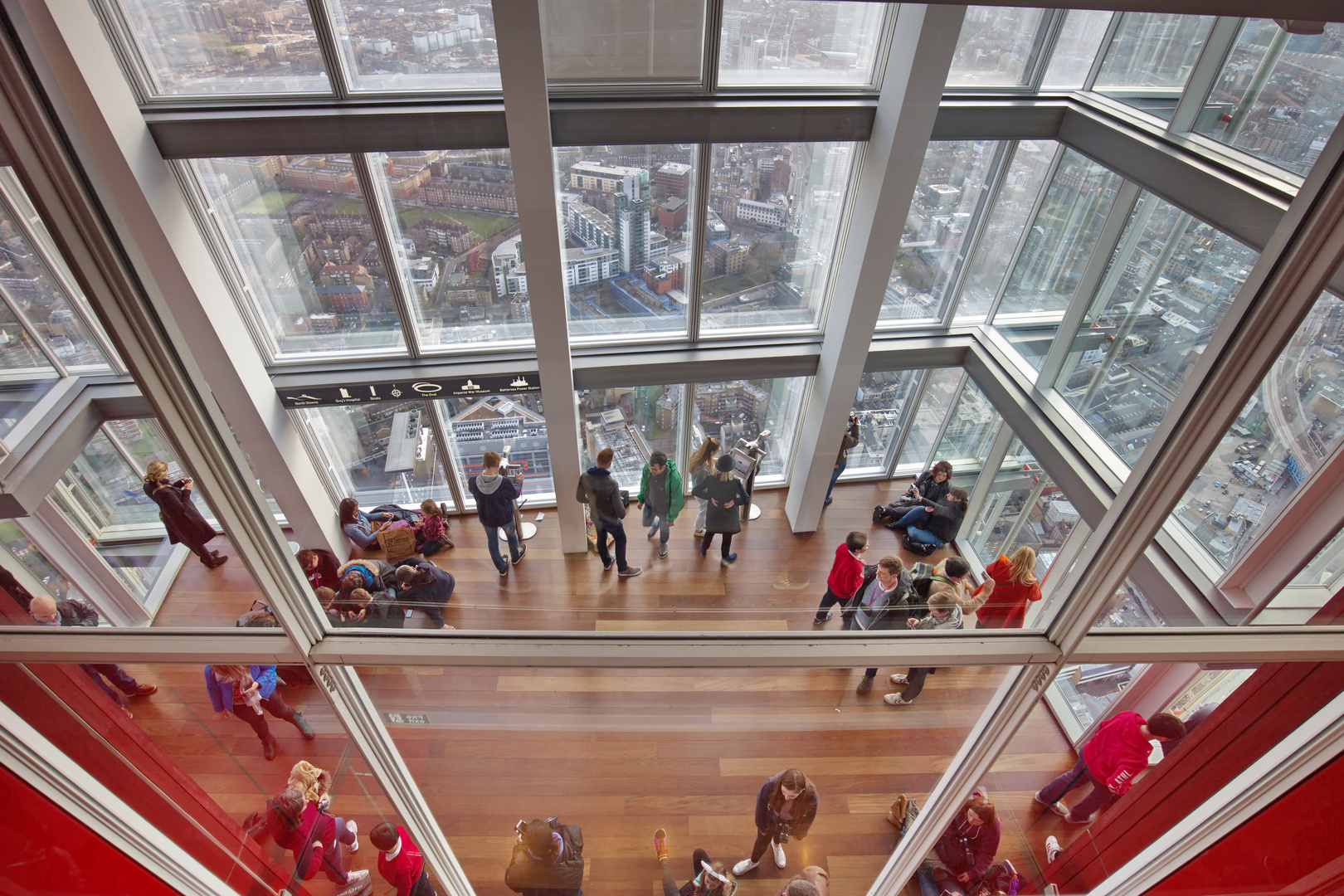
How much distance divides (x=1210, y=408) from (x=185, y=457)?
3.12 m

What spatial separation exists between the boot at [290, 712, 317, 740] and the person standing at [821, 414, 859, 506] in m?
2.84

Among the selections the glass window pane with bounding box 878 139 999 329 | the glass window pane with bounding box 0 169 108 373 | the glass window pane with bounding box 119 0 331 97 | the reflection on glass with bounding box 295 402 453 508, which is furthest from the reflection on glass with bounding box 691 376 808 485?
the glass window pane with bounding box 119 0 331 97

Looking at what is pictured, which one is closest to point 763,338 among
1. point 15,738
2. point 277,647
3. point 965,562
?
point 965,562

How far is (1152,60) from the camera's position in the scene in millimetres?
2754

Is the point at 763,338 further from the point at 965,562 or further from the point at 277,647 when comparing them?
the point at 277,647

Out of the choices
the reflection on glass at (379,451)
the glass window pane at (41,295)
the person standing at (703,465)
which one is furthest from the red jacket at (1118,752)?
the glass window pane at (41,295)

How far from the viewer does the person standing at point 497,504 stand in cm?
323

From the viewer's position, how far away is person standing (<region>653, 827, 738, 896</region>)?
3.50 meters

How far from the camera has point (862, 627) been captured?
2.59m

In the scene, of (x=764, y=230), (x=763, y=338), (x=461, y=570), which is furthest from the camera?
(x=763, y=338)

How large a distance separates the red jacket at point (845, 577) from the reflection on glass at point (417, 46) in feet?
12.0

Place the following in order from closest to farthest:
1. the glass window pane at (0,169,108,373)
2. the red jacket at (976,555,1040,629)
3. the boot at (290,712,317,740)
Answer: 1. the glass window pane at (0,169,108,373)
2. the red jacket at (976,555,1040,629)
3. the boot at (290,712,317,740)

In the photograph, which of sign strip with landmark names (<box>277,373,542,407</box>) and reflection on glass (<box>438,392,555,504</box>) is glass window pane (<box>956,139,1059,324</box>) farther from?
sign strip with landmark names (<box>277,373,542,407</box>)

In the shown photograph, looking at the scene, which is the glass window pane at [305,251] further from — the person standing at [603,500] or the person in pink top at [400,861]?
the person in pink top at [400,861]
